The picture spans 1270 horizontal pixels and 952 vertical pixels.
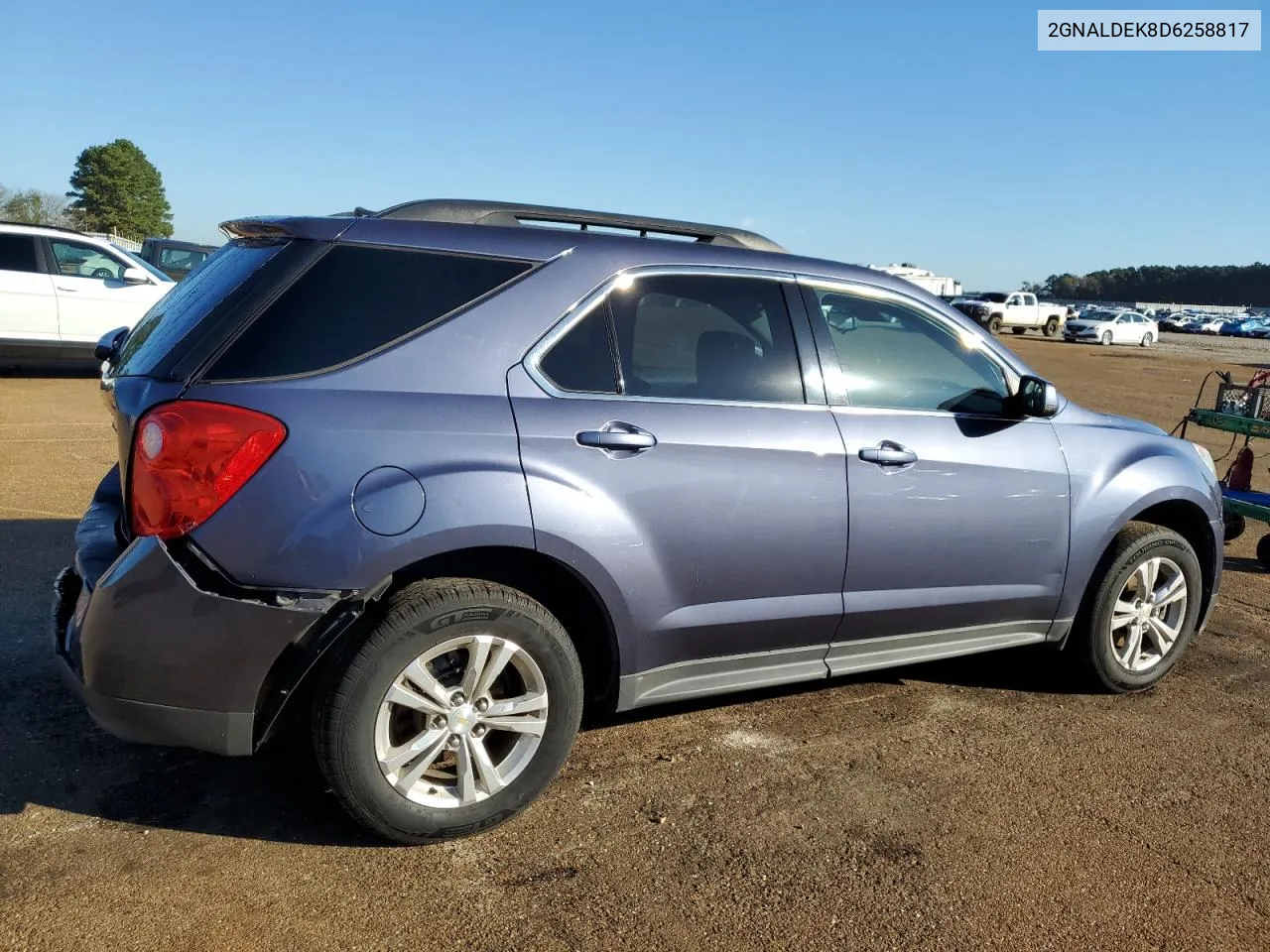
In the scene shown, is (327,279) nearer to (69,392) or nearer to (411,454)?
(411,454)

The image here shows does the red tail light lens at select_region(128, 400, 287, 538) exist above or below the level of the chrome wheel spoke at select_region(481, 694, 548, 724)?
above

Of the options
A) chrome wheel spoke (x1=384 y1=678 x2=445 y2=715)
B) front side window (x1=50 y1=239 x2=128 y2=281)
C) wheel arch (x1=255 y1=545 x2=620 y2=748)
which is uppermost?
front side window (x1=50 y1=239 x2=128 y2=281)

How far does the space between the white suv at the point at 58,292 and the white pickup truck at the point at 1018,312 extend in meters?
37.6

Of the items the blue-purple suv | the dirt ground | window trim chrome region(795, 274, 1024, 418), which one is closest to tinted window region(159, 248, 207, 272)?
the dirt ground

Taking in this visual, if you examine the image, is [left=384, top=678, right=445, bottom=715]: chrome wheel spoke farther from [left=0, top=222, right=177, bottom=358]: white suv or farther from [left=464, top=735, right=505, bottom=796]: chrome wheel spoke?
[left=0, top=222, right=177, bottom=358]: white suv

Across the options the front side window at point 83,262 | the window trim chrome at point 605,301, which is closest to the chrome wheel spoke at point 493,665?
the window trim chrome at point 605,301

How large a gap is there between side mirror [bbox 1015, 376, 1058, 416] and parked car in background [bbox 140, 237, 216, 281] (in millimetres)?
18513

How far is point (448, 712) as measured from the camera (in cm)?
294

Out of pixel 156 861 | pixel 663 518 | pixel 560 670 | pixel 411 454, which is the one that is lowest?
pixel 156 861

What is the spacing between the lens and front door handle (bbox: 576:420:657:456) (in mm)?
3059

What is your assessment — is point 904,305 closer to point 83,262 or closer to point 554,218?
point 554,218

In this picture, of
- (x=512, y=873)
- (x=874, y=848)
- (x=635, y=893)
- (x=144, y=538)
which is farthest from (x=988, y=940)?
(x=144, y=538)

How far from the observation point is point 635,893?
280 centimetres

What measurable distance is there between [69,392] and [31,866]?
33.9 feet
